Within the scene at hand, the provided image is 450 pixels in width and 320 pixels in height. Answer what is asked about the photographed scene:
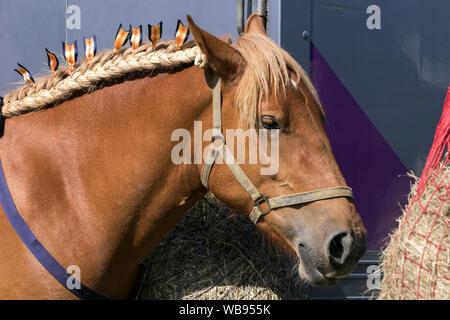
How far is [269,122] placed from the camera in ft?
5.91

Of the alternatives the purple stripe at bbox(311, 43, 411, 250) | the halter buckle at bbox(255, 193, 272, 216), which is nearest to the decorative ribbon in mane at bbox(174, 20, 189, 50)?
the halter buckle at bbox(255, 193, 272, 216)

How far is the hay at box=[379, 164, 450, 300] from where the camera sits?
1.55 meters

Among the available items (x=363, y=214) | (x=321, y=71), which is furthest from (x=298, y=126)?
(x=363, y=214)

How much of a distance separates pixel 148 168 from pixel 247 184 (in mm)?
414

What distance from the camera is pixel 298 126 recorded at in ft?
6.00

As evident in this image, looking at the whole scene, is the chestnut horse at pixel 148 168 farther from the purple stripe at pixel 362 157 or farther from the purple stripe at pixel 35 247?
the purple stripe at pixel 362 157

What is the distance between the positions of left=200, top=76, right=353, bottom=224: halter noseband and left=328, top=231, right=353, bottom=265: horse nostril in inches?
6.1

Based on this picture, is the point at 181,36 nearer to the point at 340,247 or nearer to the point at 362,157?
the point at 340,247

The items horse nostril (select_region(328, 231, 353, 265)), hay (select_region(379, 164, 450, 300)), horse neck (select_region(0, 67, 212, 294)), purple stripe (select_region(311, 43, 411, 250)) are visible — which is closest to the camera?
hay (select_region(379, 164, 450, 300))

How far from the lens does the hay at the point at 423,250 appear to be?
5.07 ft

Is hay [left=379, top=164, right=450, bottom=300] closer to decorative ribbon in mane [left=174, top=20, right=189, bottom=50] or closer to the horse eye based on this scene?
the horse eye

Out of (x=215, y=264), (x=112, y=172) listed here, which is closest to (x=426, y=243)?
(x=215, y=264)

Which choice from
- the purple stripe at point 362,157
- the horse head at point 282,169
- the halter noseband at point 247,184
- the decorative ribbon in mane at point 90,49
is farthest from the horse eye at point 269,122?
the purple stripe at point 362,157
